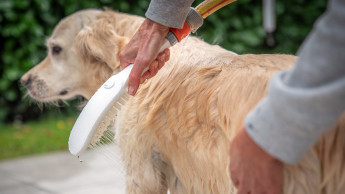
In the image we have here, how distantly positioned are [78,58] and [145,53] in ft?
3.29

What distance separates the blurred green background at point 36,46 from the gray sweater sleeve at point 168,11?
11.1ft

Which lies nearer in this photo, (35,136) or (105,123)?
(105,123)

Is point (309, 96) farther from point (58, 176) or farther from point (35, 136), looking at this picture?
point (35, 136)

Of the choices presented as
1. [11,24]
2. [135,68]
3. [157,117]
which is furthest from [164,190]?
[11,24]

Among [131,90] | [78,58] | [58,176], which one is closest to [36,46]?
[58,176]

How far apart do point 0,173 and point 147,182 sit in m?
2.44

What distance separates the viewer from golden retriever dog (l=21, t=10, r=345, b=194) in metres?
1.05

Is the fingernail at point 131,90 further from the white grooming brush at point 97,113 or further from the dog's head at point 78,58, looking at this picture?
the dog's head at point 78,58

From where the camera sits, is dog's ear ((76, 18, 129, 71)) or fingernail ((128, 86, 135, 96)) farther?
dog's ear ((76, 18, 129, 71))

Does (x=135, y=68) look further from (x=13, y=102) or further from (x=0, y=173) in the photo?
(x=13, y=102)

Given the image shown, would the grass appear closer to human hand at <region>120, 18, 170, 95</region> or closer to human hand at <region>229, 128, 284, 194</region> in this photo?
human hand at <region>120, 18, 170, 95</region>

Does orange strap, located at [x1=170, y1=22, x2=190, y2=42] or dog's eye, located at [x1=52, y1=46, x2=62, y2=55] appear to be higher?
orange strap, located at [x1=170, y1=22, x2=190, y2=42]

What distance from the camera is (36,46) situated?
545 centimetres

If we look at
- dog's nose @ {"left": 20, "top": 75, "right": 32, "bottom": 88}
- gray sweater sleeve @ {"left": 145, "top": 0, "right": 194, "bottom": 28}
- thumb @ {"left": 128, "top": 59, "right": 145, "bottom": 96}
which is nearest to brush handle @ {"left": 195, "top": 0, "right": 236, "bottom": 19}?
gray sweater sleeve @ {"left": 145, "top": 0, "right": 194, "bottom": 28}
